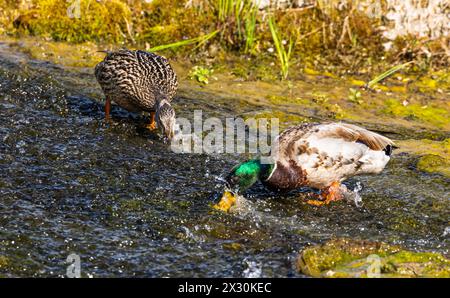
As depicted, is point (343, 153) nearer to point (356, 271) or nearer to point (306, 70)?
point (356, 271)

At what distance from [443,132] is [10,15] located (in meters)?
5.71

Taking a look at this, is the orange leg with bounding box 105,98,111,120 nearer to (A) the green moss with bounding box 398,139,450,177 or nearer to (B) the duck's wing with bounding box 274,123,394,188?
(B) the duck's wing with bounding box 274,123,394,188

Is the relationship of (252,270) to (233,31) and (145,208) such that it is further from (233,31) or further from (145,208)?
(233,31)

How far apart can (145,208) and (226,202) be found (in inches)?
25.3

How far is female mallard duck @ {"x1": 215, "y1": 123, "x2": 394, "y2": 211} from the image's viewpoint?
20.3ft

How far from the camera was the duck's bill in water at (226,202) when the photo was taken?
6.06 meters

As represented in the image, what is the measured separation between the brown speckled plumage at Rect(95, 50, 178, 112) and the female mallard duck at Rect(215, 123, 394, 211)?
1.76 metres

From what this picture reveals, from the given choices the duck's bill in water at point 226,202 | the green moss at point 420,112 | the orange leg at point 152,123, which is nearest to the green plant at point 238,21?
the green moss at point 420,112

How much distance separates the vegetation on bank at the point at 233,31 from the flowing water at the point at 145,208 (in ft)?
6.86

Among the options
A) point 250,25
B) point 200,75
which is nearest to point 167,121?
point 200,75

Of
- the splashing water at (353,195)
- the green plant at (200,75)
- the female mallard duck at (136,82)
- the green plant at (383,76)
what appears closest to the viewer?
the splashing water at (353,195)

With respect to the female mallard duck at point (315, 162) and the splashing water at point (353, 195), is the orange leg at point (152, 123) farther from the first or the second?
the splashing water at point (353, 195)

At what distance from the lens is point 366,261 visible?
205 inches
